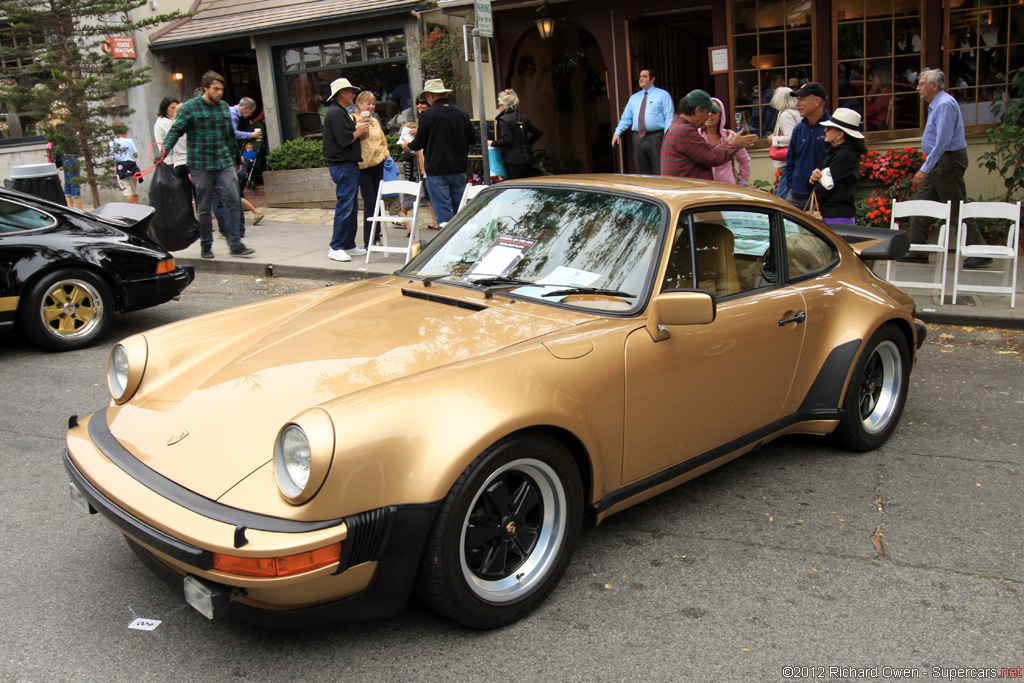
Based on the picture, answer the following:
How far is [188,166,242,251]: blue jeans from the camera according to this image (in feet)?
31.6

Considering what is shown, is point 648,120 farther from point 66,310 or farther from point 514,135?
point 66,310

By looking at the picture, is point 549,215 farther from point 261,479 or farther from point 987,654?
point 987,654

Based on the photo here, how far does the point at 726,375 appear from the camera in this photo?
361cm

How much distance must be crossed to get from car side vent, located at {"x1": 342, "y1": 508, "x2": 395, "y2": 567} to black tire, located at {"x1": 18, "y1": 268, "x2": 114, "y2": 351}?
→ 4901mm

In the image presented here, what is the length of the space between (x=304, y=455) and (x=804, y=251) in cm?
280

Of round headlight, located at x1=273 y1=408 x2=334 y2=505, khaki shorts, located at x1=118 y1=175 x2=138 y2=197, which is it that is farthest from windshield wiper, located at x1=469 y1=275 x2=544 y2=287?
khaki shorts, located at x1=118 y1=175 x2=138 y2=197

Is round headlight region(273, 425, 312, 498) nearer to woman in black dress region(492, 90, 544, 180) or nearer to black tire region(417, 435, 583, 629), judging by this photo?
black tire region(417, 435, 583, 629)

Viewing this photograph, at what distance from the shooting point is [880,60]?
1094cm

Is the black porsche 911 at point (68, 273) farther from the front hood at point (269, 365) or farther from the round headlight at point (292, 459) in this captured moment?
the round headlight at point (292, 459)

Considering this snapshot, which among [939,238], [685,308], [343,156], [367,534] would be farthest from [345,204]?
[367,534]

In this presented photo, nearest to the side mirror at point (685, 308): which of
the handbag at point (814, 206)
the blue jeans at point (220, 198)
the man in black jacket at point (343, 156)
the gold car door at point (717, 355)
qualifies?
the gold car door at point (717, 355)

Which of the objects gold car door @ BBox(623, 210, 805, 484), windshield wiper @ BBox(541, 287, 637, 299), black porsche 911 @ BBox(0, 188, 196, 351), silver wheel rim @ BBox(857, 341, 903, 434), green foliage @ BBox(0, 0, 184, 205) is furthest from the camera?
green foliage @ BBox(0, 0, 184, 205)

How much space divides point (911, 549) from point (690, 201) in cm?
170

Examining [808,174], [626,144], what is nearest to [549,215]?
[808,174]
